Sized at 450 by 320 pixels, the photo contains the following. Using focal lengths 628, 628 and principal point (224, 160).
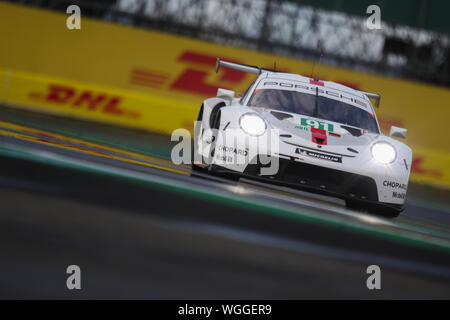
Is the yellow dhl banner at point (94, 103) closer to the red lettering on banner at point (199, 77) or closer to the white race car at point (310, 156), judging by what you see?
the red lettering on banner at point (199, 77)

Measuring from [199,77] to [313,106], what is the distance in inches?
515

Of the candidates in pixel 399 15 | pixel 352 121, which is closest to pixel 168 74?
pixel 399 15

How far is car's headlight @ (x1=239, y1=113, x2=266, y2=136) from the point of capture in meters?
5.14

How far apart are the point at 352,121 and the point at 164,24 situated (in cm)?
1994

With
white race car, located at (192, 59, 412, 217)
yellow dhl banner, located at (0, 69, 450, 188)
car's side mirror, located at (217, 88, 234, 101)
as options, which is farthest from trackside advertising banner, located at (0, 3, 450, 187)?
white race car, located at (192, 59, 412, 217)

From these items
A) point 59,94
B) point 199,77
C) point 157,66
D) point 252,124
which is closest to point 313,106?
point 252,124

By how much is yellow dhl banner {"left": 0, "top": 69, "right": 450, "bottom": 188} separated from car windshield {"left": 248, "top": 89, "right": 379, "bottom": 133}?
9.28m

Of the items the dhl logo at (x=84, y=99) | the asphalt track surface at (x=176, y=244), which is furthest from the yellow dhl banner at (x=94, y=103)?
the asphalt track surface at (x=176, y=244)

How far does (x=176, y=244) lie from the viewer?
1.94 m

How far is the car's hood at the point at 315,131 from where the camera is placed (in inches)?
207

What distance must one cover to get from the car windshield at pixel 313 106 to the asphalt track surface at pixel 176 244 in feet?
13.2

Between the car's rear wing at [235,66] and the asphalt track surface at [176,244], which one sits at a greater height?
the car's rear wing at [235,66]

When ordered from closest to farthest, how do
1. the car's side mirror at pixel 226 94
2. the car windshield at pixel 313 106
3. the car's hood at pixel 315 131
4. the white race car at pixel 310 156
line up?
the white race car at pixel 310 156 < the car's hood at pixel 315 131 < the car windshield at pixel 313 106 < the car's side mirror at pixel 226 94

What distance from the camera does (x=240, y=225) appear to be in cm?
205
